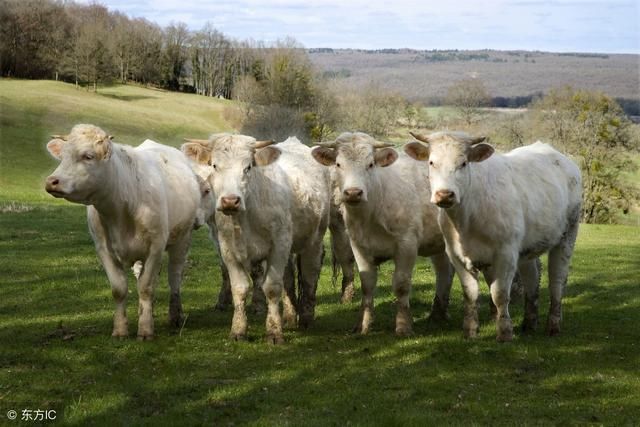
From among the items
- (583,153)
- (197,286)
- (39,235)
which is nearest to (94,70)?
(583,153)

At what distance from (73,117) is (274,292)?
218ft

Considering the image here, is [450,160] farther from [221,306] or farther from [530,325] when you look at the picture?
[221,306]

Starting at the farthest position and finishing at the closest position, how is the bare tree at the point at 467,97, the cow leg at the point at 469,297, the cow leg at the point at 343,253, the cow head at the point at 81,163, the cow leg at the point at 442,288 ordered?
the bare tree at the point at 467,97 → the cow leg at the point at 343,253 → the cow leg at the point at 442,288 → the cow leg at the point at 469,297 → the cow head at the point at 81,163

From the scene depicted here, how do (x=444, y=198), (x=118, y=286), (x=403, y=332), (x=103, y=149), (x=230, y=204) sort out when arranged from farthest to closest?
(x=403, y=332) < (x=118, y=286) < (x=103, y=149) < (x=230, y=204) < (x=444, y=198)

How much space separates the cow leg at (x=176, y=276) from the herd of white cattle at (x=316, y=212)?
0.06ft

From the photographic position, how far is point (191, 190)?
432 inches

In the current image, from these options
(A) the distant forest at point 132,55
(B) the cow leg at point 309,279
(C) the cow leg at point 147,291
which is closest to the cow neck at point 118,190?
(C) the cow leg at point 147,291

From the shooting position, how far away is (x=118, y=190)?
9141 mm

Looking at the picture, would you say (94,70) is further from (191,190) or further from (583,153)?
(191,190)

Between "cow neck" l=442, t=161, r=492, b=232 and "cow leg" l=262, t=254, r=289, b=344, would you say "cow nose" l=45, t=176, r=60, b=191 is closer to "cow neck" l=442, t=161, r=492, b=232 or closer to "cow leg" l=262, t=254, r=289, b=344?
"cow leg" l=262, t=254, r=289, b=344

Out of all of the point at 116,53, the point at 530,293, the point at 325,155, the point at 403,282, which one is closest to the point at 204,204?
the point at 325,155

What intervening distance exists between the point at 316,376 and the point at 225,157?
270 centimetres

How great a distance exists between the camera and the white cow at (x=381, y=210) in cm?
958

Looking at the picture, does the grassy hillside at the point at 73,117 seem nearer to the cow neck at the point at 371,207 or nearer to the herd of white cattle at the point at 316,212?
the herd of white cattle at the point at 316,212
